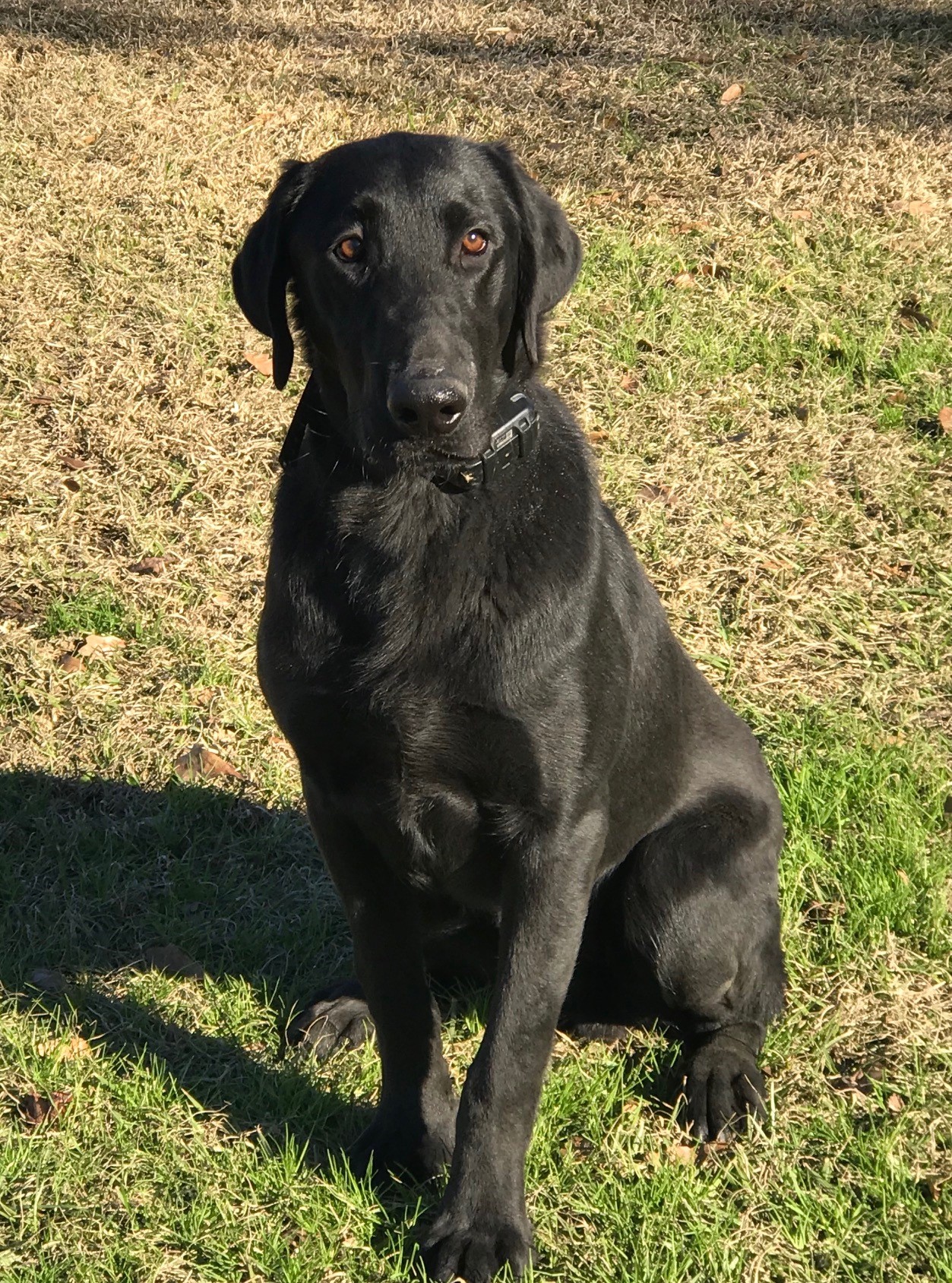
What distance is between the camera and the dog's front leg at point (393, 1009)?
3.16 m

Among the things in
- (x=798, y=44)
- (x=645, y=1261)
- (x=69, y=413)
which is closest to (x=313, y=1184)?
(x=645, y=1261)

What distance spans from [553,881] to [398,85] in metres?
6.62

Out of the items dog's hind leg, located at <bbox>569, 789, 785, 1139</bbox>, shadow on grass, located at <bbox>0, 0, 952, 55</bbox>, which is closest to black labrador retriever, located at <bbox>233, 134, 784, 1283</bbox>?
dog's hind leg, located at <bbox>569, 789, 785, 1139</bbox>

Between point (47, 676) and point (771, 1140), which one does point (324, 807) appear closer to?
point (771, 1140)

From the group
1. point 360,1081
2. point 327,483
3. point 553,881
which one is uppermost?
point 327,483

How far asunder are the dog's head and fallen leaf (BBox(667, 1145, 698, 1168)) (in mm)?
1642

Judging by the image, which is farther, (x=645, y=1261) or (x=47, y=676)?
(x=47, y=676)

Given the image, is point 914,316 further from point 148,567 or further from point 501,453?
point 501,453

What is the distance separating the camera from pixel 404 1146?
3180 mm

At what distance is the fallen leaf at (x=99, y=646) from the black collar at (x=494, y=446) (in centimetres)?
214

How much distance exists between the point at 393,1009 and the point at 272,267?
5.28 ft

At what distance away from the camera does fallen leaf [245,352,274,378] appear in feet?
20.5

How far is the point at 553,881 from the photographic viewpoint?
2.90 m

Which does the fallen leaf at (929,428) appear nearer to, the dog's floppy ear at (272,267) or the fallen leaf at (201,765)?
the fallen leaf at (201,765)
